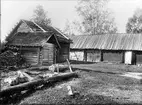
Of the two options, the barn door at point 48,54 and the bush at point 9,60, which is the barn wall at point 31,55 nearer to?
the barn door at point 48,54

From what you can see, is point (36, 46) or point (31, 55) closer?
point (36, 46)

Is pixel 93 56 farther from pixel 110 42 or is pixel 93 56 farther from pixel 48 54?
pixel 48 54

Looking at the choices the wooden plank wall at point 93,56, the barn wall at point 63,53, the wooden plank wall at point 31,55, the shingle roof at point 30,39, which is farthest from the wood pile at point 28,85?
the wooden plank wall at point 93,56

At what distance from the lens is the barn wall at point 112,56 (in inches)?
1190

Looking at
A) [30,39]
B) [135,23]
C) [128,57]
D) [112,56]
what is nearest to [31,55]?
[30,39]

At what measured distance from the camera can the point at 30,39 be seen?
23.9 metres

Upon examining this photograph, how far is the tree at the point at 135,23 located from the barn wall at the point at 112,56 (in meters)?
23.1

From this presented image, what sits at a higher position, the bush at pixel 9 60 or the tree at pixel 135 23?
the tree at pixel 135 23

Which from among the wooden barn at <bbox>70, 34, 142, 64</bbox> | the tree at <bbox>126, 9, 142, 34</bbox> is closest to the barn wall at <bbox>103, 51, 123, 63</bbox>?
the wooden barn at <bbox>70, 34, 142, 64</bbox>

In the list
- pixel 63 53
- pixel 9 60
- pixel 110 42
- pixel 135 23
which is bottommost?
pixel 9 60

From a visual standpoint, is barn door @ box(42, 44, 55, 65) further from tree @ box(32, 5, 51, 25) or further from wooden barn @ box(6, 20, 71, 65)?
tree @ box(32, 5, 51, 25)

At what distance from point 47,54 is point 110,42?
43.9ft

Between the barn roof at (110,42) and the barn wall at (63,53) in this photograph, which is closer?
the barn wall at (63,53)

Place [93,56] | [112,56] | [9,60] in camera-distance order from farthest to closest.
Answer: [93,56]
[112,56]
[9,60]
